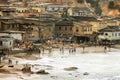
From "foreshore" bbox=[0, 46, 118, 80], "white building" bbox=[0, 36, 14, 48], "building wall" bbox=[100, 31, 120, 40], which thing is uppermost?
"white building" bbox=[0, 36, 14, 48]

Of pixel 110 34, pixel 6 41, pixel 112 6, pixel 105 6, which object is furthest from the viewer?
pixel 105 6

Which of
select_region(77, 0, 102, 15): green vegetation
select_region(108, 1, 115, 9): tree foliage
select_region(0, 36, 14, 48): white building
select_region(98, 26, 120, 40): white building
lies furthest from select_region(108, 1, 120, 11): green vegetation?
select_region(0, 36, 14, 48): white building

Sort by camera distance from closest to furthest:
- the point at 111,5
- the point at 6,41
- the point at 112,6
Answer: the point at 6,41, the point at 112,6, the point at 111,5

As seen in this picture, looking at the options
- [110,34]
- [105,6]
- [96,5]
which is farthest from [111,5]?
[110,34]

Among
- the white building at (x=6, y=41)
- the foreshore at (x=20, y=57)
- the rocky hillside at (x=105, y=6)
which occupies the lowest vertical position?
the foreshore at (x=20, y=57)

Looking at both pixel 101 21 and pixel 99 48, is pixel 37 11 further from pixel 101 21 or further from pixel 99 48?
pixel 99 48

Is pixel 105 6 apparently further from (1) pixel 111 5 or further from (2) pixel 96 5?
(2) pixel 96 5

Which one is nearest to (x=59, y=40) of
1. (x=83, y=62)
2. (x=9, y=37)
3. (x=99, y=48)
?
(x=99, y=48)

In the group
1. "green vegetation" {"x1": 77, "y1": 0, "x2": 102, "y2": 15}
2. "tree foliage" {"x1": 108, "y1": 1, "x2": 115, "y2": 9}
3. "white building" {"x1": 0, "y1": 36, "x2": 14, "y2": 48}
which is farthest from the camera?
"tree foliage" {"x1": 108, "y1": 1, "x2": 115, "y2": 9}

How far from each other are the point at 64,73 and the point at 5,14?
100ft

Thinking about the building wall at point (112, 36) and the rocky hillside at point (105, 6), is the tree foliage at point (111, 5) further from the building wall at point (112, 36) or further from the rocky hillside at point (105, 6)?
the building wall at point (112, 36)

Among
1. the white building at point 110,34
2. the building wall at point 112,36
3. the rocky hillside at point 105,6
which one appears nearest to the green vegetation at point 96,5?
the rocky hillside at point 105,6

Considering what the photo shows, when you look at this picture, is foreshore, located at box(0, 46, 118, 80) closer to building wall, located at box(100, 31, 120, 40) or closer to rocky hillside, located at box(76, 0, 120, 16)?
building wall, located at box(100, 31, 120, 40)

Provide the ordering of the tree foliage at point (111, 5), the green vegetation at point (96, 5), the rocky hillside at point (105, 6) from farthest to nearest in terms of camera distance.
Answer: the tree foliage at point (111, 5) < the rocky hillside at point (105, 6) < the green vegetation at point (96, 5)
